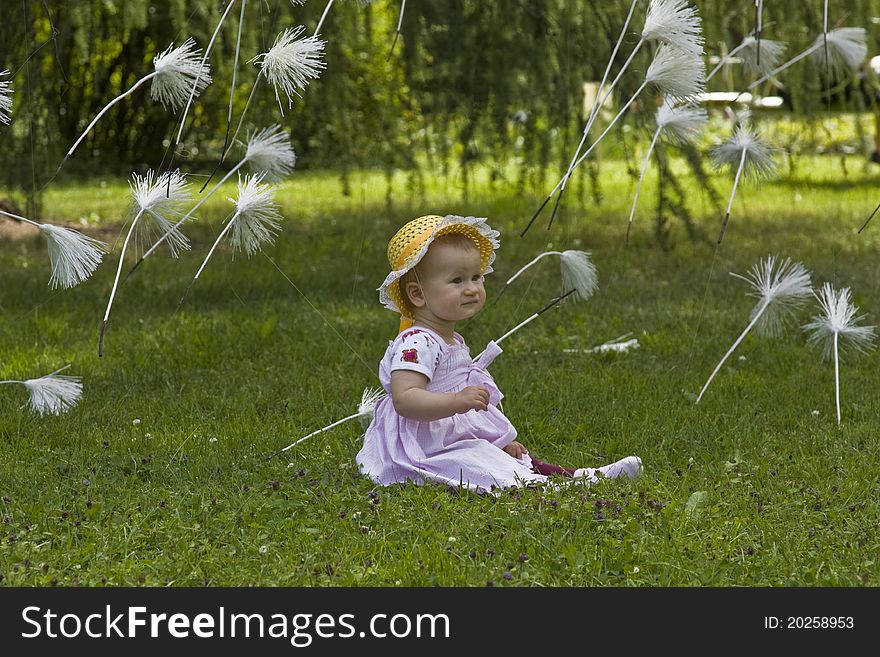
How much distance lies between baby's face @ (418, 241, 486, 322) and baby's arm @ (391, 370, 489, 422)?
0.19 meters

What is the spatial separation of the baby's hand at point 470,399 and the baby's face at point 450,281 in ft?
0.76

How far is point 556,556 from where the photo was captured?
2600mm

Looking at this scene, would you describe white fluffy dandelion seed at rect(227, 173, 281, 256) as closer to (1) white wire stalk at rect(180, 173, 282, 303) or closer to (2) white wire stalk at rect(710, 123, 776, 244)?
(1) white wire stalk at rect(180, 173, 282, 303)

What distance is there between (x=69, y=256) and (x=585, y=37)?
3141mm

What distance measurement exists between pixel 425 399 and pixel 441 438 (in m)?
0.19

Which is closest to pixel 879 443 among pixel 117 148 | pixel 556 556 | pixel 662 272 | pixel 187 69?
pixel 556 556

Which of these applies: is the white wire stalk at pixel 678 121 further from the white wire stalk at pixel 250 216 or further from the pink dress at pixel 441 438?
the white wire stalk at pixel 250 216

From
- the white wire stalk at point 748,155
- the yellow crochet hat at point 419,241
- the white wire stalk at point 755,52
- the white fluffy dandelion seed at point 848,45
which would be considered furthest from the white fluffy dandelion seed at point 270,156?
the white fluffy dandelion seed at point 848,45

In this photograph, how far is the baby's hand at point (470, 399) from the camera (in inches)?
115

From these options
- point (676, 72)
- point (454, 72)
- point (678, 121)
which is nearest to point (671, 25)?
point (676, 72)

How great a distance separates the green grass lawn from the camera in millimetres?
2619

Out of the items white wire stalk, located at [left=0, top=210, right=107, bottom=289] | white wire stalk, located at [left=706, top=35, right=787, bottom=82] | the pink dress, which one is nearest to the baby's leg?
the pink dress

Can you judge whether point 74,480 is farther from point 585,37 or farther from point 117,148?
point 117,148

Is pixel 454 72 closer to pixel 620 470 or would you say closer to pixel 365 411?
pixel 365 411
